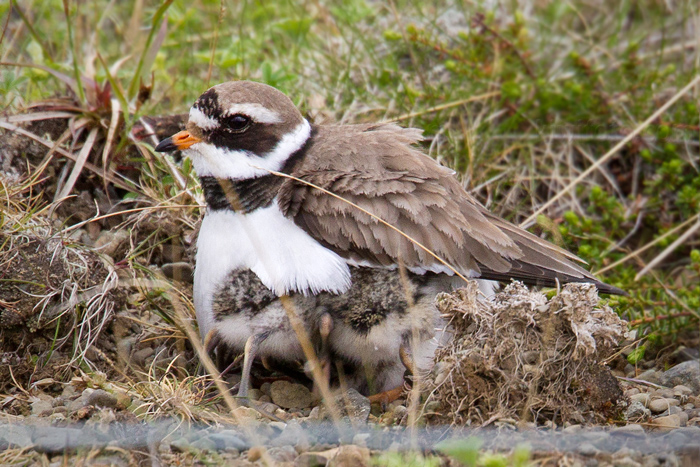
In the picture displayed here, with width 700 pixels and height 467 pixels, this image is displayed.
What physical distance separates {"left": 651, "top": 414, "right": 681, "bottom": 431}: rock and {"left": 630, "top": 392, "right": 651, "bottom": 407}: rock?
0.67 feet

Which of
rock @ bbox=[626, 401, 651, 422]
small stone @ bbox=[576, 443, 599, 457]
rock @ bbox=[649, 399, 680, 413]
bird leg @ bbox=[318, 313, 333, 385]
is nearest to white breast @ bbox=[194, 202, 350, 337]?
bird leg @ bbox=[318, 313, 333, 385]

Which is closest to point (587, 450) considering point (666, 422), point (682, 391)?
point (666, 422)

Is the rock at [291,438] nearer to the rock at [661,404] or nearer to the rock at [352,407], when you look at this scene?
the rock at [352,407]

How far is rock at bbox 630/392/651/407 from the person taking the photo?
3.56 m

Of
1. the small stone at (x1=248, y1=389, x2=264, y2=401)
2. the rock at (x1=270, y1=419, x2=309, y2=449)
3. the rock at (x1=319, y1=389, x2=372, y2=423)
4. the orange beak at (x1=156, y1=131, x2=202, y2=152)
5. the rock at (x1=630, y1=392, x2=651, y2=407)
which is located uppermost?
the orange beak at (x1=156, y1=131, x2=202, y2=152)

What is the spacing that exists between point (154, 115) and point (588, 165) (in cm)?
287

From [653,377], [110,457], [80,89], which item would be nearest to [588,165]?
[653,377]

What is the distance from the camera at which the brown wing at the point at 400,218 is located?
3525 mm

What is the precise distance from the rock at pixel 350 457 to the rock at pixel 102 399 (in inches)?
39.9

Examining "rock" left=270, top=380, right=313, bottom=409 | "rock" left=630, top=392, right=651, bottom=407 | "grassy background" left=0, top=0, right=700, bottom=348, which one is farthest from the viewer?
"grassy background" left=0, top=0, right=700, bottom=348

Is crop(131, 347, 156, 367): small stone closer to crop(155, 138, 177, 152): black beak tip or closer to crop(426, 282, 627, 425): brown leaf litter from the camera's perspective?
crop(155, 138, 177, 152): black beak tip

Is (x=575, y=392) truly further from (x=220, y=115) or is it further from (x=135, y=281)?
(x=135, y=281)

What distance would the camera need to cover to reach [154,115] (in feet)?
16.2

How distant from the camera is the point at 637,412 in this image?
Answer: 3438mm
